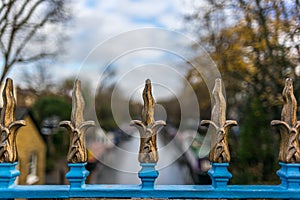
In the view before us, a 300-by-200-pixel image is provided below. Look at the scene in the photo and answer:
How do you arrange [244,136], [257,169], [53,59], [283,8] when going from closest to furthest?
[283,8] < [257,169] < [244,136] < [53,59]

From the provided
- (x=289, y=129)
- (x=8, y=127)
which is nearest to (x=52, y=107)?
(x=8, y=127)

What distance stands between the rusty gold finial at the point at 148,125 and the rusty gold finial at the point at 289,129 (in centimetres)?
67

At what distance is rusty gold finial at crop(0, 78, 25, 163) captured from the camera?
4.94 feet

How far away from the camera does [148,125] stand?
1.51 meters

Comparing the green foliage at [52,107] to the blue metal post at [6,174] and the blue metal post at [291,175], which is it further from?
the blue metal post at [291,175]

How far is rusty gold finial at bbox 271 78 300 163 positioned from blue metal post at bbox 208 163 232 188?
0.33 metres

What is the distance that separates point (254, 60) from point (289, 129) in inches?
222

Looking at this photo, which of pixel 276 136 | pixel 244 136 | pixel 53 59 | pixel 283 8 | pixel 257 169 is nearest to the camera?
pixel 283 8

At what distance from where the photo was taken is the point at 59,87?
52.6 ft

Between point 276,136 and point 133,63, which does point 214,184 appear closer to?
point 133,63

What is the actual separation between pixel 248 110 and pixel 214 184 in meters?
7.44

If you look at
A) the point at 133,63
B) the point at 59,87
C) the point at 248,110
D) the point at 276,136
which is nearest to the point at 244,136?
the point at 248,110

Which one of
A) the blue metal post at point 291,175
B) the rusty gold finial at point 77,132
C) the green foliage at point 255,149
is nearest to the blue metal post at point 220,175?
the blue metal post at point 291,175

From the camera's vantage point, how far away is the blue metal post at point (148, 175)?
5.07 ft
